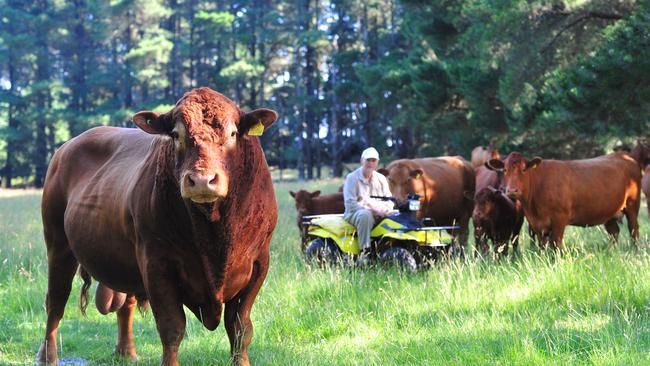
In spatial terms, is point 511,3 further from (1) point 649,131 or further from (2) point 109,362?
(2) point 109,362

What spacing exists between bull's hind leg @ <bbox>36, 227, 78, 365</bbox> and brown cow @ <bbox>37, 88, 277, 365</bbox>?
2.58 feet

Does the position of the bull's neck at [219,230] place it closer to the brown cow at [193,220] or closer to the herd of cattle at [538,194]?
the brown cow at [193,220]

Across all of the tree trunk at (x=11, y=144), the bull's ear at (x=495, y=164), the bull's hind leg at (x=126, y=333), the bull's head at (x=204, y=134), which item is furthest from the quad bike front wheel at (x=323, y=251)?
the tree trunk at (x=11, y=144)

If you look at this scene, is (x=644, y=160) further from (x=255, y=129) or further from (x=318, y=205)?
(x=255, y=129)

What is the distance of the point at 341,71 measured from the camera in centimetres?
4109

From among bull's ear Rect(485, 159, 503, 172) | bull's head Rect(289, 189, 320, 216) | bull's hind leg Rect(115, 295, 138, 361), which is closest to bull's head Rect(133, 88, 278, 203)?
bull's hind leg Rect(115, 295, 138, 361)

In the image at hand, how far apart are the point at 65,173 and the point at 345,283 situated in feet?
9.74

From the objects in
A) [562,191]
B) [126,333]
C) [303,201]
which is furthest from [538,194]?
[126,333]

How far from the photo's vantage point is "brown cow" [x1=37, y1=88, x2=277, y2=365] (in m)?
4.22

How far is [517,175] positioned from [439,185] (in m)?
2.67

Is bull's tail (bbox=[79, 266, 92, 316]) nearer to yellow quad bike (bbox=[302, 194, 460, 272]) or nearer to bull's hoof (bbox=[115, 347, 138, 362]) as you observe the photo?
bull's hoof (bbox=[115, 347, 138, 362])

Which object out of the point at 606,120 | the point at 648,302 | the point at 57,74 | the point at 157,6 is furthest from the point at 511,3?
the point at 57,74

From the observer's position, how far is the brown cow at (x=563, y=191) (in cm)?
1015

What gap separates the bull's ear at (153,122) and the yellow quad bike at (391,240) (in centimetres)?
457
